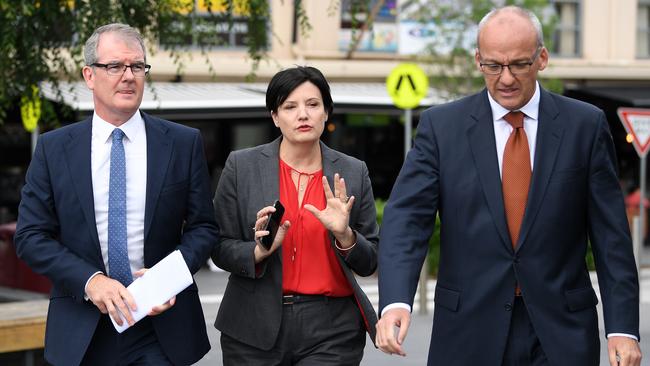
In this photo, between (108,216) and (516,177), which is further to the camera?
(108,216)

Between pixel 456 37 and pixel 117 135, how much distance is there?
1948 cm

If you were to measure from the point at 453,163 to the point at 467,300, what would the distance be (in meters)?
0.48

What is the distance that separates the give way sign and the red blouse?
12.4 meters

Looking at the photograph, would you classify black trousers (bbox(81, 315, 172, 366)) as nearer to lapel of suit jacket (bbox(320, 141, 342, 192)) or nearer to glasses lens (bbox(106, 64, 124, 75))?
glasses lens (bbox(106, 64, 124, 75))

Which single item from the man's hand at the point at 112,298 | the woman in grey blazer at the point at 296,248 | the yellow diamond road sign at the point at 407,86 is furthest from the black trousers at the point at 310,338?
the yellow diamond road sign at the point at 407,86

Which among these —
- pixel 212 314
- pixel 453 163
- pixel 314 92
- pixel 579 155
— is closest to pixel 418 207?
pixel 453 163

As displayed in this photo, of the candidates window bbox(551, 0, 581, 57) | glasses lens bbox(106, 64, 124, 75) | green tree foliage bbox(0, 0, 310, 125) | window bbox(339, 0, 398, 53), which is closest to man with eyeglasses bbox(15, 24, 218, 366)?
glasses lens bbox(106, 64, 124, 75)

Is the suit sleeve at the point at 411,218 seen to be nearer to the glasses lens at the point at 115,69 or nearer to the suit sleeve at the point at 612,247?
the suit sleeve at the point at 612,247

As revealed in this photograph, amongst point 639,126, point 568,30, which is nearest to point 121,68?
point 639,126

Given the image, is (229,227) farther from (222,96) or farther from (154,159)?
(222,96)

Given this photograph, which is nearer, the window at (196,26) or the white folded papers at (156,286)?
the white folded papers at (156,286)

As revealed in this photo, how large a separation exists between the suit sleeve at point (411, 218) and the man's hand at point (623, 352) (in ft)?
2.32

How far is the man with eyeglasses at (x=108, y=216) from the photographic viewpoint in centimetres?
448

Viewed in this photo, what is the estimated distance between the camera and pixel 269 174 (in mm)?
5086
